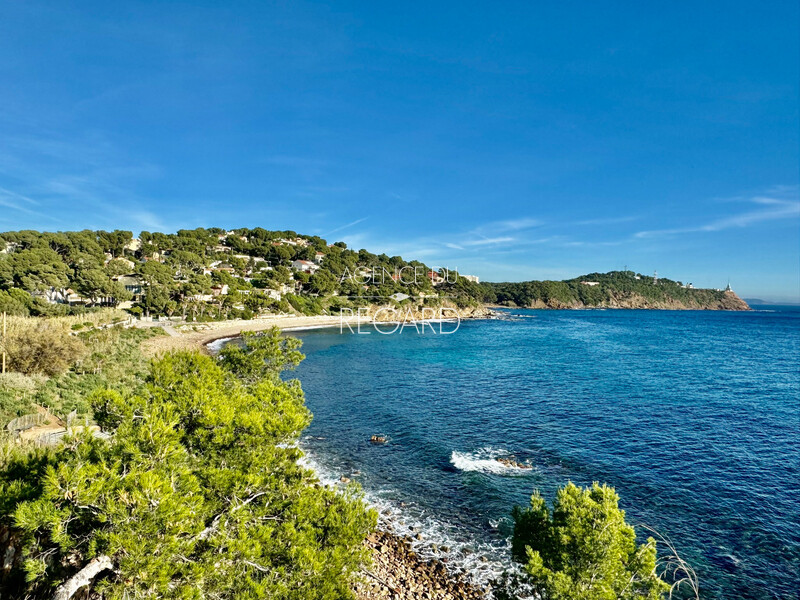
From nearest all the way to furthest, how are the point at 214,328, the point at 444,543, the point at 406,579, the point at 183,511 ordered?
the point at 183,511
the point at 406,579
the point at 444,543
the point at 214,328

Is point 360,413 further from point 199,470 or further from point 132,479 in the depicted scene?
point 132,479

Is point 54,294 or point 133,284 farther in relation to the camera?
point 133,284

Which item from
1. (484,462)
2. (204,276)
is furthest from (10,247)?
(484,462)

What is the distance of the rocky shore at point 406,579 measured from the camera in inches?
518

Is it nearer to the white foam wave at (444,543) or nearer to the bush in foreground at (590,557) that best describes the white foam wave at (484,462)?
the white foam wave at (444,543)

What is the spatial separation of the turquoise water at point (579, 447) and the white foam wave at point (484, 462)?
0.41ft

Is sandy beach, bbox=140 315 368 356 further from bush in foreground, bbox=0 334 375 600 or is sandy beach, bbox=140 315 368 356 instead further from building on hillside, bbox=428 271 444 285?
building on hillside, bbox=428 271 444 285

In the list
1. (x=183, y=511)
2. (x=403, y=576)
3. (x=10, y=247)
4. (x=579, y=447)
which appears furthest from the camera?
(x=10, y=247)

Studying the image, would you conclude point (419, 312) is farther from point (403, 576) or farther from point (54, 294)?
point (403, 576)

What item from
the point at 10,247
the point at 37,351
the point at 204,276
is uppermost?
the point at 10,247

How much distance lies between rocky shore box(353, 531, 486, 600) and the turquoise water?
931 millimetres

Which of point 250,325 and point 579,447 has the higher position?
point 250,325

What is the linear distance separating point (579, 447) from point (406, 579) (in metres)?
16.3

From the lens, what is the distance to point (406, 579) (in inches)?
551
